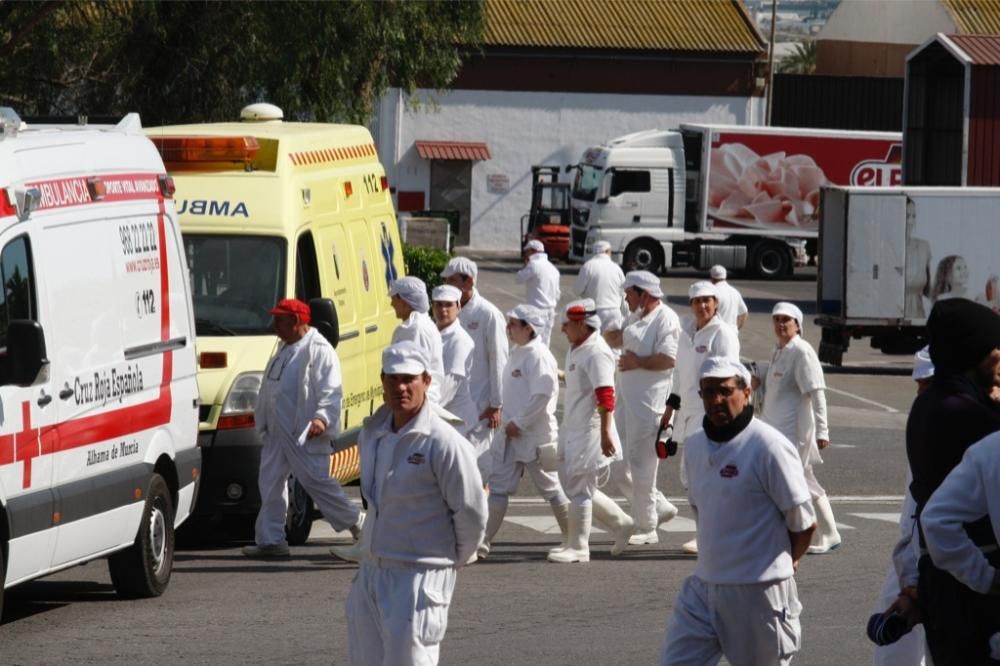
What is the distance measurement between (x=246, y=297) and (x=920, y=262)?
16362 mm

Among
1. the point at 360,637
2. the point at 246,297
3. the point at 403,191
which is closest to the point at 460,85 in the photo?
the point at 403,191

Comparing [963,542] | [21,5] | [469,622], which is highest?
[21,5]

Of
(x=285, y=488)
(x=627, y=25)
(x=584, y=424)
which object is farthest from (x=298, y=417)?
(x=627, y=25)

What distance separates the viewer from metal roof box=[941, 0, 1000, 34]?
6166 centimetres

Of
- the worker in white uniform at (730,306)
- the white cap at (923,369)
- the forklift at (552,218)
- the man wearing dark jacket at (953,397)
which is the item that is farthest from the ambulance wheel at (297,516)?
the forklift at (552,218)

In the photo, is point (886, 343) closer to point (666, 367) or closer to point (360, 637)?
point (666, 367)

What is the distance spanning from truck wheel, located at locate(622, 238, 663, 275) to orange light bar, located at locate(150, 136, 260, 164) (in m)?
31.7

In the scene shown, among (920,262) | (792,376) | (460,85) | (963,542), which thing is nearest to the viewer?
(963,542)

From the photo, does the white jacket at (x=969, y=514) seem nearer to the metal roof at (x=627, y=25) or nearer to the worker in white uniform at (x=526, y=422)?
the worker in white uniform at (x=526, y=422)

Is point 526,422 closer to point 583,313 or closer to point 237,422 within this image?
point 583,313

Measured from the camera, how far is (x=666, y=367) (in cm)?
1327

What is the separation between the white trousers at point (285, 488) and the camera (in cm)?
1217

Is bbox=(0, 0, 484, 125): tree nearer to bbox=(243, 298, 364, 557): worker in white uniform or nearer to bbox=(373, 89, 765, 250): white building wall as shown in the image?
bbox=(243, 298, 364, 557): worker in white uniform

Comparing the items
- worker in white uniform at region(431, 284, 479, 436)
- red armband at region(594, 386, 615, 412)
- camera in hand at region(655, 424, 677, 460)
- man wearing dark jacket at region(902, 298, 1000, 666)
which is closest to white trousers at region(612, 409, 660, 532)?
camera in hand at region(655, 424, 677, 460)
